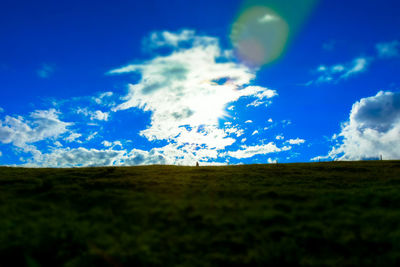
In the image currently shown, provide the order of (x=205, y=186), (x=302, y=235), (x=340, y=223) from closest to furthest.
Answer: (x=302, y=235)
(x=340, y=223)
(x=205, y=186)

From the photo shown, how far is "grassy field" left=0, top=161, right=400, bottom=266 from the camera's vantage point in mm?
15453

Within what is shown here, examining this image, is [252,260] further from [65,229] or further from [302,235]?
[65,229]

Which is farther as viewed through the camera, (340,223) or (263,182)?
(263,182)

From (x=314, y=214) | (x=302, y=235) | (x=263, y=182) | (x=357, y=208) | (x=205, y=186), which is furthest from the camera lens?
(x=263, y=182)

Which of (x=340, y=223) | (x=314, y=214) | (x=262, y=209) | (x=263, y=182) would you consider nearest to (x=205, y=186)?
(x=263, y=182)

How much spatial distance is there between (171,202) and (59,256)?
9.58 m

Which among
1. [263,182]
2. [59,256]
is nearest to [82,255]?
[59,256]

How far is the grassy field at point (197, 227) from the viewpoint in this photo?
1545 cm

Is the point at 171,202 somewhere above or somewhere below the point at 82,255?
above

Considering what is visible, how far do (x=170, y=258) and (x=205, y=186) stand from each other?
55.7 ft

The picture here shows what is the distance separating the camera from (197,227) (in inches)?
747

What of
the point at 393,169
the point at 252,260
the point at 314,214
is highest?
the point at 393,169

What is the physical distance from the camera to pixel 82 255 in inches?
617

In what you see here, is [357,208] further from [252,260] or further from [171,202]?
[171,202]
